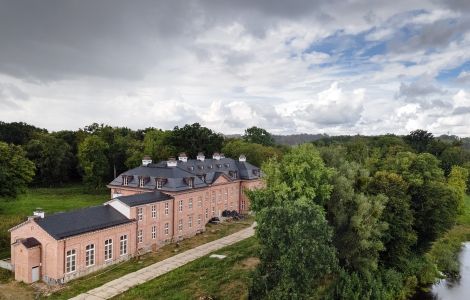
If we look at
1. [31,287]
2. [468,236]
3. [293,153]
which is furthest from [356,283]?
[468,236]

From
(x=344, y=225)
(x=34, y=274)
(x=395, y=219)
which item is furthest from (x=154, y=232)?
(x=395, y=219)

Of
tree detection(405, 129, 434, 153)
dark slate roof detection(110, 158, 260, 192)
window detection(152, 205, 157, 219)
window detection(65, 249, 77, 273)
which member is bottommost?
window detection(65, 249, 77, 273)

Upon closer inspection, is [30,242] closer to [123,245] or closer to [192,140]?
[123,245]

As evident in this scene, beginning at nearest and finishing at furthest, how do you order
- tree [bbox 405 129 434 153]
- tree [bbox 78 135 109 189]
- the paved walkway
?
the paved walkway
tree [bbox 78 135 109 189]
tree [bbox 405 129 434 153]

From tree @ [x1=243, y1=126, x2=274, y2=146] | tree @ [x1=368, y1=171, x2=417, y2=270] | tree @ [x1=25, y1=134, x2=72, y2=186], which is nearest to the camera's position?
tree @ [x1=368, y1=171, x2=417, y2=270]

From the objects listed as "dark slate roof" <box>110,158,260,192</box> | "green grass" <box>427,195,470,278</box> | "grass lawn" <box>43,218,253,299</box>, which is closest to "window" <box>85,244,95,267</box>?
"grass lawn" <box>43,218,253,299</box>

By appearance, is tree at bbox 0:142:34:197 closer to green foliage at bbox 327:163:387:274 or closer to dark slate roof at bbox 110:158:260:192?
dark slate roof at bbox 110:158:260:192
